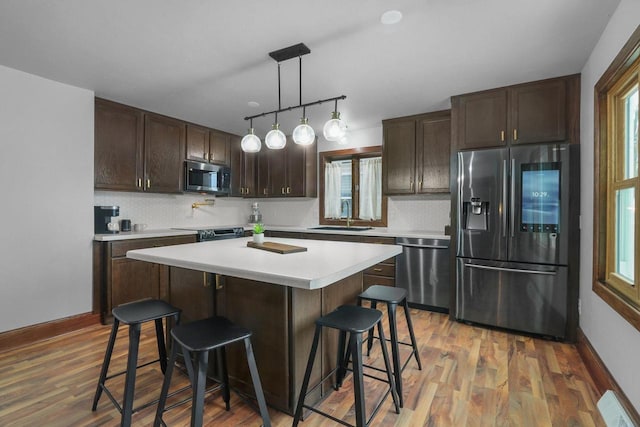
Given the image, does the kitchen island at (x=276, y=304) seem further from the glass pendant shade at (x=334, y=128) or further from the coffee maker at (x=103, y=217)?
the coffee maker at (x=103, y=217)

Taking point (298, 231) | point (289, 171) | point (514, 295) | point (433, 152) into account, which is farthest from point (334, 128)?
point (289, 171)

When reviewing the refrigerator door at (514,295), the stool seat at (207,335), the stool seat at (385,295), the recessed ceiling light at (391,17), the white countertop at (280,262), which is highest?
the recessed ceiling light at (391,17)

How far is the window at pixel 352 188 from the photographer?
4711 mm

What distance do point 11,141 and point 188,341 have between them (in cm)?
270

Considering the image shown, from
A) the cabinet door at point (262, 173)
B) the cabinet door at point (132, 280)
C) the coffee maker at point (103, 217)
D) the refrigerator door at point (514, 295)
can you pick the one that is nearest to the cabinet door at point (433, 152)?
the refrigerator door at point (514, 295)

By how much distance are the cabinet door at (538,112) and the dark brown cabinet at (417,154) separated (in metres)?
0.81

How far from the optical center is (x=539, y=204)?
9.39ft

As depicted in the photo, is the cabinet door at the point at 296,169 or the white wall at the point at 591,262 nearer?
the white wall at the point at 591,262

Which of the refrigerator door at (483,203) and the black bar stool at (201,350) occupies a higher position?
the refrigerator door at (483,203)

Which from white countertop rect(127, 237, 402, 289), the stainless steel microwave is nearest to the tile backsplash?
the stainless steel microwave

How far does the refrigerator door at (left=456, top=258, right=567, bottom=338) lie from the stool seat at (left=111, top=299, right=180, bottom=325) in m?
2.69

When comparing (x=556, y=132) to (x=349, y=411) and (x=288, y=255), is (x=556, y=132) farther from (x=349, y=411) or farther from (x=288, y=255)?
(x=349, y=411)

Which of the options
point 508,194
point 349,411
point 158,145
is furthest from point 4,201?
point 508,194

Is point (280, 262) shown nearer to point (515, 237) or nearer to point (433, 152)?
point (515, 237)
